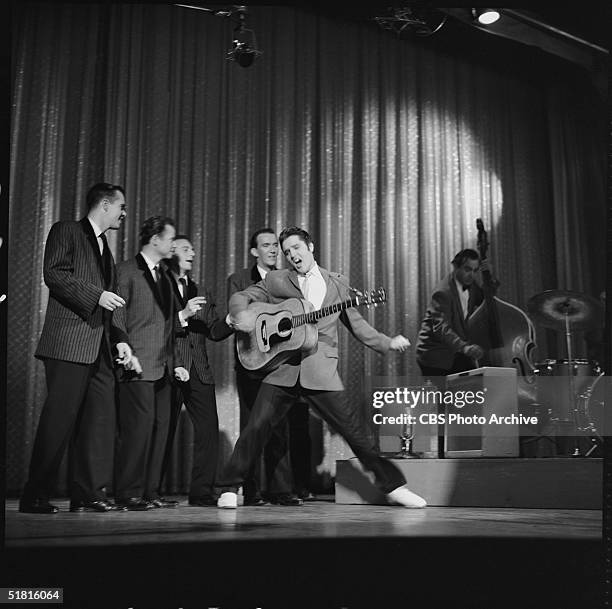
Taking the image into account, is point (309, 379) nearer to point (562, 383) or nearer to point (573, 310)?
point (562, 383)

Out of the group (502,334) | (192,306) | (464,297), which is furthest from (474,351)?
(192,306)

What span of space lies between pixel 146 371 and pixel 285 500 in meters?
0.97

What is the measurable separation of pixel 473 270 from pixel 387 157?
43.6 inches

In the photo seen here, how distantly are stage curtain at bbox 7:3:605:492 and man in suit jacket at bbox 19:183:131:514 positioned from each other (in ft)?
4.81

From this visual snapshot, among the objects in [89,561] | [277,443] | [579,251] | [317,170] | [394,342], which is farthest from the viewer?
[317,170]

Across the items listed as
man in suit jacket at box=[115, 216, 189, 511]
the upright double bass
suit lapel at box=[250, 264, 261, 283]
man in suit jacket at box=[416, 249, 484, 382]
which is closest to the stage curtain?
the upright double bass

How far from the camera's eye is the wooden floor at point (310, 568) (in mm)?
2143

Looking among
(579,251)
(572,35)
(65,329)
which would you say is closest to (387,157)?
(579,251)

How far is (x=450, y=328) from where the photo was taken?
4496mm

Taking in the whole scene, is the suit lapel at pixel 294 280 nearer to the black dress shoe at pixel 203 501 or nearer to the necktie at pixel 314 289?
the necktie at pixel 314 289

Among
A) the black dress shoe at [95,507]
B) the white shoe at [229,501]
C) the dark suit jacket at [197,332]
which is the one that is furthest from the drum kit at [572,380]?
the black dress shoe at [95,507]

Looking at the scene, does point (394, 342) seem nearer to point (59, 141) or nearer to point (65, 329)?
point (65, 329)

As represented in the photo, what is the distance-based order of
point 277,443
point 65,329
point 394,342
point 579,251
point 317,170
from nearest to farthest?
A: point 65,329
point 394,342
point 277,443
point 579,251
point 317,170

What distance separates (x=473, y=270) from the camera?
4.93 metres
